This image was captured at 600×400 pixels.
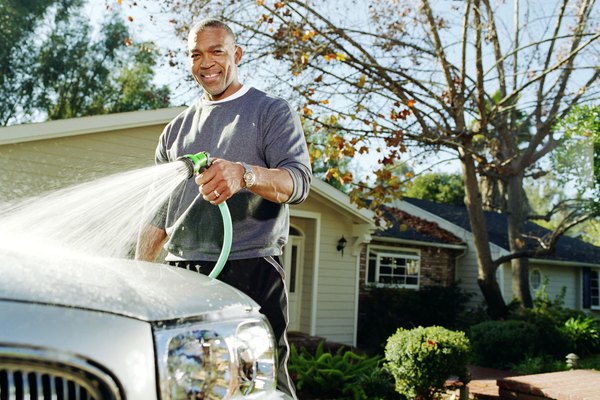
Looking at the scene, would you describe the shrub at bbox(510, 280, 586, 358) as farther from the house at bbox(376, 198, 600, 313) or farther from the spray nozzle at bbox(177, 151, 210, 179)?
the spray nozzle at bbox(177, 151, 210, 179)

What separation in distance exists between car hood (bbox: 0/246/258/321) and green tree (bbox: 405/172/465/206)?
30035 millimetres

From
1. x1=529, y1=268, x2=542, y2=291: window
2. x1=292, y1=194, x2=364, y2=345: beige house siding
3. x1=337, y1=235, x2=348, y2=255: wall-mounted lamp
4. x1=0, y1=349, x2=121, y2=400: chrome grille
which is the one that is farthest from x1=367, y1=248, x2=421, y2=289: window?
x1=0, y1=349, x2=121, y2=400: chrome grille

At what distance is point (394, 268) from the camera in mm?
17625

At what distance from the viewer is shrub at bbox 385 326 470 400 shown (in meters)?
7.14

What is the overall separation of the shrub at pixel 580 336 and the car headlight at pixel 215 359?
1373cm

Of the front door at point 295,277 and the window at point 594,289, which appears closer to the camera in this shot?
the front door at point 295,277

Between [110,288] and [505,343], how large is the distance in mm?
12251

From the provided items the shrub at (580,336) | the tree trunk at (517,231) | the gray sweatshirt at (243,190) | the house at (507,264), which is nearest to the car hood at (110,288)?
the gray sweatshirt at (243,190)

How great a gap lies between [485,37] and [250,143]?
908cm

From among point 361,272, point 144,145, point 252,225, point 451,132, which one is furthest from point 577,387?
point 361,272

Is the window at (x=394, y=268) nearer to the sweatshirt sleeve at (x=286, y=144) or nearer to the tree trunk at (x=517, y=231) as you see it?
the tree trunk at (x=517, y=231)

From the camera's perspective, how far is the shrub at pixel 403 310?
49.5ft

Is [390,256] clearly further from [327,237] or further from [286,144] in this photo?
[286,144]

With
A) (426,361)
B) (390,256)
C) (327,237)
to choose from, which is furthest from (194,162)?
(390,256)
